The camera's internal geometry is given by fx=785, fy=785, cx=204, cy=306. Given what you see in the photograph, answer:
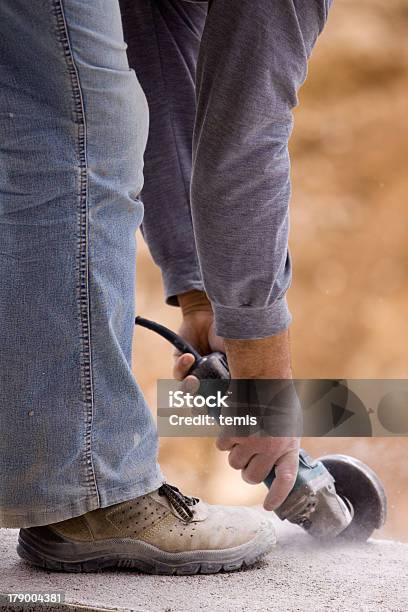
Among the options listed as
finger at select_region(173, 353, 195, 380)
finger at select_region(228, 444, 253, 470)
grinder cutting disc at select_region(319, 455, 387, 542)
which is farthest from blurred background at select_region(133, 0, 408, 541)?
finger at select_region(228, 444, 253, 470)

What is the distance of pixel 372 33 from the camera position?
4.58 m

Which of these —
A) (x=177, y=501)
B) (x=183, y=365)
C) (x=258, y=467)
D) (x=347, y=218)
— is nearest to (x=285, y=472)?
(x=258, y=467)

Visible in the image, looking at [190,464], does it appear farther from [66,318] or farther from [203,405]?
[66,318]

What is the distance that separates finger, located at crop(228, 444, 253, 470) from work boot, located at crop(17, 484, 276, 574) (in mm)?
65

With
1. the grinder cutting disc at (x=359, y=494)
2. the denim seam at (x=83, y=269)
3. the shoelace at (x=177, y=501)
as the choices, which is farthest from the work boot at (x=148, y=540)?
the grinder cutting disc at (x=359, y=494)

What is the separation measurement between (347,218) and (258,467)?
3.67m

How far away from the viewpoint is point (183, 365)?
1.12 metres

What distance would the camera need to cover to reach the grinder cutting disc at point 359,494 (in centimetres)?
122

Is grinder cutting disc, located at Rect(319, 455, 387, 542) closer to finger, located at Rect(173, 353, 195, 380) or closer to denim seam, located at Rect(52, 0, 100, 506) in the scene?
finger, located at Rect(173, 353, 195, 380)

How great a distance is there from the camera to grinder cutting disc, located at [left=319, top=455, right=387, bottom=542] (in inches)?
48.1

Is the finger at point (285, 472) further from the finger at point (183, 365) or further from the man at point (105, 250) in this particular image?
the finger at point (183, 365)

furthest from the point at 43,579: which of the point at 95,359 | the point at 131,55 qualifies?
the point at 131,55

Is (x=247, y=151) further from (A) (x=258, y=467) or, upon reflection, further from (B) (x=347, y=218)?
(B) (x=347, y=218)

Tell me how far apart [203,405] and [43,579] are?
1.05ft
